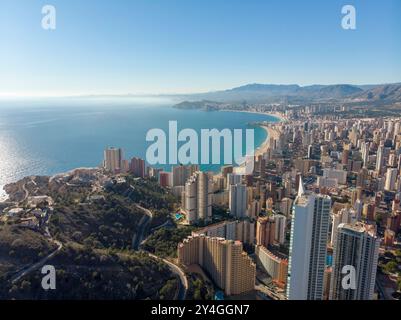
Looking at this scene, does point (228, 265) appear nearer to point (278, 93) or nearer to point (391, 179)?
point (391, 179)

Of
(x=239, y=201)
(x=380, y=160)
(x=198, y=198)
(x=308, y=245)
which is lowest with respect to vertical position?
(x=239, y=201)

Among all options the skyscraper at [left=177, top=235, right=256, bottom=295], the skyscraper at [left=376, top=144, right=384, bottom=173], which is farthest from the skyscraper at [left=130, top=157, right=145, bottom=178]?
the skyscraper at [left=376, top=144, right=384, bottom=173]

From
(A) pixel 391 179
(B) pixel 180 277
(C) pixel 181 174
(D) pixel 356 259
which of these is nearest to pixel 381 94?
(A) pixel 391 179

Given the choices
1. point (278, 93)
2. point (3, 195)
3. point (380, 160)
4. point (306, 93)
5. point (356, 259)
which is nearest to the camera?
point (356, 259)

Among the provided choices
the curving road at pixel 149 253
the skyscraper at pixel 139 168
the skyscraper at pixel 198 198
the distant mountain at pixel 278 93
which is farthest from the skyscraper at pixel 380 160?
the distant mountain at pixel 278 93

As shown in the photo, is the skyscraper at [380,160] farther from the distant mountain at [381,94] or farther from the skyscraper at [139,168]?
the skyscraper at [139,168]

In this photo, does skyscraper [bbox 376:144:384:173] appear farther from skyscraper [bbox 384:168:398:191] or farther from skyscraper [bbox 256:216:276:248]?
skyscraper [bbox 256:216:276:248]

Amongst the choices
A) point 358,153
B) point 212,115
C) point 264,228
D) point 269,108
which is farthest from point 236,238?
point 269,108

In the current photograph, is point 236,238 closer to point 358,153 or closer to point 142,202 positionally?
point 142,202
